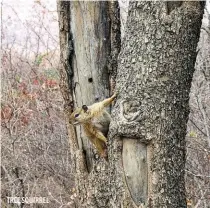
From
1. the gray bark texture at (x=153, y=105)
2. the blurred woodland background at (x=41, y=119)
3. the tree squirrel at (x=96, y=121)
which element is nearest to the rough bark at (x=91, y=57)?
the tree squirrel at (x=96, y=121)

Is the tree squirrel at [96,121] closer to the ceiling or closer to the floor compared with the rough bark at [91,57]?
closer to the floor

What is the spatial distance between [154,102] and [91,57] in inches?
28.3

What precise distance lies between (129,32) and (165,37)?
221 mm

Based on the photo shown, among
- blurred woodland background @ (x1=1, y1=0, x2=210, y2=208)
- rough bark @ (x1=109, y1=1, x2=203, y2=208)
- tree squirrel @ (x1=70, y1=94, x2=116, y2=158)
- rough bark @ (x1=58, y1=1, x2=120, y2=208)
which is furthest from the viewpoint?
blurred woodland background @ (x1=1, y1=0, x2=210, y2=208)

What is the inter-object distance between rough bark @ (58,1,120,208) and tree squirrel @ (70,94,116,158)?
13 centimetres

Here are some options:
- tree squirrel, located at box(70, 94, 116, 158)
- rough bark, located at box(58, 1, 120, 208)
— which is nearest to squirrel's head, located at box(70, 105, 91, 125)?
tree squirrel, located at box(70, 94, 116, 158)

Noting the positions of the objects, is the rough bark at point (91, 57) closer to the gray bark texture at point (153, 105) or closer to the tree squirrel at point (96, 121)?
the tree squirrel at point (96, 121)

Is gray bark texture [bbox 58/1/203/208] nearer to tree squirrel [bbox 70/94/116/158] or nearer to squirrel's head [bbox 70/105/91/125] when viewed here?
tree squirrel [bbox 70/94/116/158]

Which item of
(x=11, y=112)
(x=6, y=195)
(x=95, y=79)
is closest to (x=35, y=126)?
(x=11, y=112)

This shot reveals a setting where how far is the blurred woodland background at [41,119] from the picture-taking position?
5566 mm

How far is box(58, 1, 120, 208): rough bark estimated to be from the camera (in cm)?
279

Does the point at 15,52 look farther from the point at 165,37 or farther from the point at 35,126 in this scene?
the point at 165,37

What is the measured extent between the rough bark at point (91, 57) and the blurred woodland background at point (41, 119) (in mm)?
2321

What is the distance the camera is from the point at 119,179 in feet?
7.75
